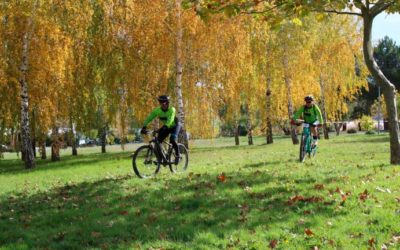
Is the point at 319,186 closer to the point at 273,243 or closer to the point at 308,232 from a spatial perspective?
the point at 308,232

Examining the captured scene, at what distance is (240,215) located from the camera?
7.23 m

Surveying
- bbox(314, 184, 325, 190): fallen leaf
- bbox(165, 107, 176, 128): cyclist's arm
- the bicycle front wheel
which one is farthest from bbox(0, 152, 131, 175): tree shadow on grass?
bbox(314, 184, 325, 190): fallen leaf

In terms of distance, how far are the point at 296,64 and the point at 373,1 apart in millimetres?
16422

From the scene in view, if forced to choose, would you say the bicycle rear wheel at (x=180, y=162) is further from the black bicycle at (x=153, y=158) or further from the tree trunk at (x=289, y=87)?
the tree trunk at (x=289, y=87)

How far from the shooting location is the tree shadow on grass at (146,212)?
659cm

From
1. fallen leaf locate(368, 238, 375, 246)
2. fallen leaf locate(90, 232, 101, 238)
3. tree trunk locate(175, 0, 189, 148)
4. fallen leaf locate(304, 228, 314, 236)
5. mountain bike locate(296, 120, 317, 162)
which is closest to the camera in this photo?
fallen leaf locate(368, 238, 375, 246)

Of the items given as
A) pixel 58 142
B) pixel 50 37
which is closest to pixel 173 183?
pixel 50 37

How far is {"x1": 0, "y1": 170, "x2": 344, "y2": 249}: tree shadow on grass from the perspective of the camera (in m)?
6.59

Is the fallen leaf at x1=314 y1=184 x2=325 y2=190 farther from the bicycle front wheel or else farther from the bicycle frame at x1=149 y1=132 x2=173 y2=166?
the bicycle front wheel

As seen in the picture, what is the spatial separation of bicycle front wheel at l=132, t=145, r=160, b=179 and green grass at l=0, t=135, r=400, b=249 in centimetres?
71

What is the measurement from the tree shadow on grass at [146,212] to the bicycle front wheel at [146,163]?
3.14 feet

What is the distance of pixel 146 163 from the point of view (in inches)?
456

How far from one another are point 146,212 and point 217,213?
4.09ft

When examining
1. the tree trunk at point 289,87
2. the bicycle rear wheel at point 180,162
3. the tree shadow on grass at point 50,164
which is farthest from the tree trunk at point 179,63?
the tree trunk at point 289,87
